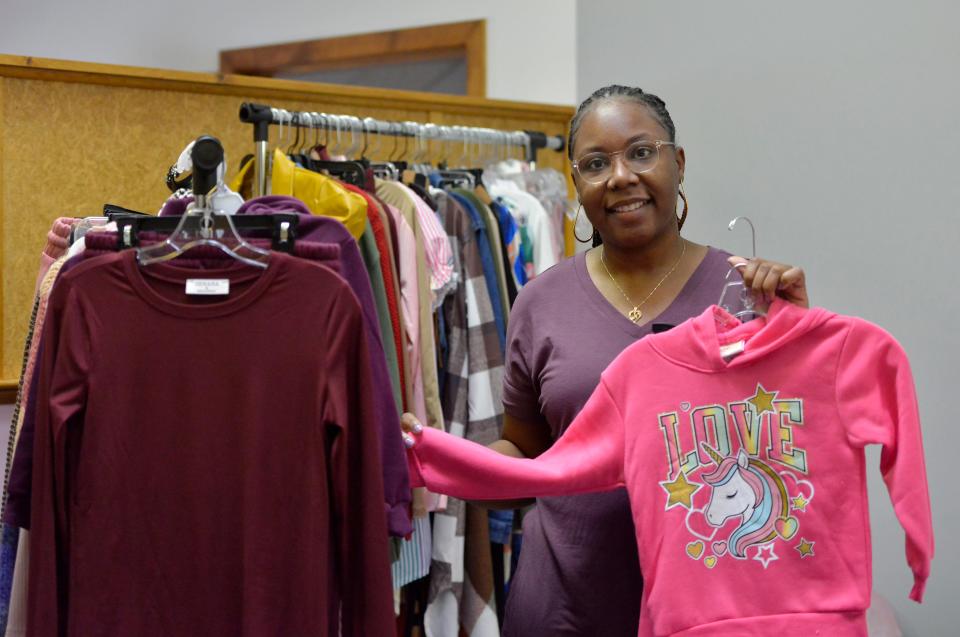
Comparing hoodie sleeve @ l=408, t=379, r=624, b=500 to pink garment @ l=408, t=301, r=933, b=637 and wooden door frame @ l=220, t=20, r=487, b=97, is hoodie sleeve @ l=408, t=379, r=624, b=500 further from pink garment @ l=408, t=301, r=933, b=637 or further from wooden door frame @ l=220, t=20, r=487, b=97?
wooden door frame @ l=220, t=20, r=487, b=97

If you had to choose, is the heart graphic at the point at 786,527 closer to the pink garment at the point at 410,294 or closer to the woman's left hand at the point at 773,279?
the woman's left hand at the point at 773,279

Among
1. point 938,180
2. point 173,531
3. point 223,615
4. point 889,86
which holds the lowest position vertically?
point 223,615

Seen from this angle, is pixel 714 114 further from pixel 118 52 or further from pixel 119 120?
pixel 118 52

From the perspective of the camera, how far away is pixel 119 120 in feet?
9.16

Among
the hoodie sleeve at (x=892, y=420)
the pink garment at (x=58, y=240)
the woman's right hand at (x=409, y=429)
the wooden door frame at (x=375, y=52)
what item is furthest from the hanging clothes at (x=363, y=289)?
the wooden door frame at (x=375, y=52)

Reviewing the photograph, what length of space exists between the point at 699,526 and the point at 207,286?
72 cm

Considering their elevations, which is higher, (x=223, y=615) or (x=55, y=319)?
(x=55, y=319)

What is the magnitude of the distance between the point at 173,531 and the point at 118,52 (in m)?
3.41

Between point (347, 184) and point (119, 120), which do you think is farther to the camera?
point (119, 120)

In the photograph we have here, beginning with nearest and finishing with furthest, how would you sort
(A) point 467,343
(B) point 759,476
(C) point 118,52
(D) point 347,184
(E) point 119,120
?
(B) point 759,476, (D) point 347,184, (A) point 467,343, (E) point 119,120, (C) point 118,52

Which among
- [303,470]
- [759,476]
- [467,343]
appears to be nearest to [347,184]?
[467,343]

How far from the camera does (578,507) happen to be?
158cm

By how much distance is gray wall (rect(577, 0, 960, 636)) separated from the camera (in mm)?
2025

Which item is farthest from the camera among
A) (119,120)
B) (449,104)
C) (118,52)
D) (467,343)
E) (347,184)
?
(118,52)
